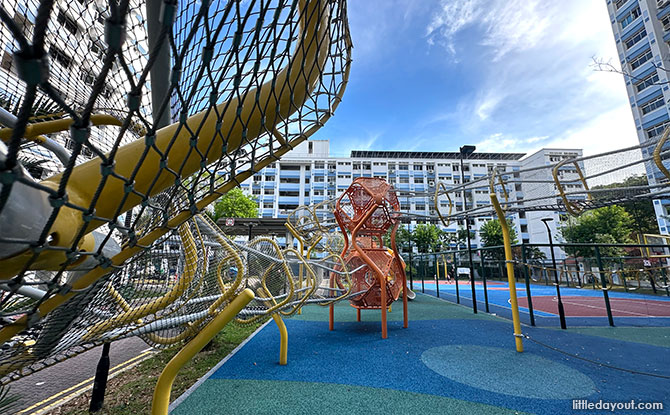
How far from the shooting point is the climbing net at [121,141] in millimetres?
557

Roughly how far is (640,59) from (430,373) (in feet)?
109

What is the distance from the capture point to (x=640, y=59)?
74.0 feet

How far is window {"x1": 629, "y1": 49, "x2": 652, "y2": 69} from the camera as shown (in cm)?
2166

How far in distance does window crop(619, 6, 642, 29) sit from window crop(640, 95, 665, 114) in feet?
23.7

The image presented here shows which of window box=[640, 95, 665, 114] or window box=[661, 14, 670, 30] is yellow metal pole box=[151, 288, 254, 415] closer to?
window box=[640, 95, 665, 114]

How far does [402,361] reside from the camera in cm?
383

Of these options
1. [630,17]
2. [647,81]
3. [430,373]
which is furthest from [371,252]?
[630,17]

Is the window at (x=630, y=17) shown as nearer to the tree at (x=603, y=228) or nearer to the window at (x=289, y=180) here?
the tree at (x=603, y=228)

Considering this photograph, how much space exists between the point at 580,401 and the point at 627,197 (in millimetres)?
4001

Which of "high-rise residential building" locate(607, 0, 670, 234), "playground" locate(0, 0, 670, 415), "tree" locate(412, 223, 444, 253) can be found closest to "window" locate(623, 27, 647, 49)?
"high-rise residential building" locate(607, 0, 670, 234)

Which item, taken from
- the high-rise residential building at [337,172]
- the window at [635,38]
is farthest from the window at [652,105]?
the high-rise residential building at [337,172]

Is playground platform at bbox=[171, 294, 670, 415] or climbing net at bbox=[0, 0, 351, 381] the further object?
playground platform at bbox=[171, 294, 670, 415]

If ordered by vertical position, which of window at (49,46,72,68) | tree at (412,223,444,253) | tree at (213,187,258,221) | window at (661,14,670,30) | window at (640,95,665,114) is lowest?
window at (49,46,72,68)

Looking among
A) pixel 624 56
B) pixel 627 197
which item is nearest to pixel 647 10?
pixel 624 56
